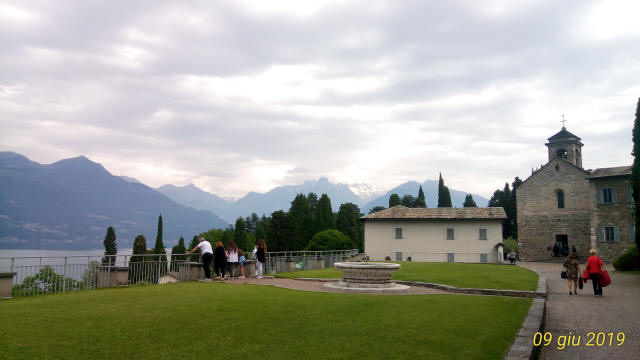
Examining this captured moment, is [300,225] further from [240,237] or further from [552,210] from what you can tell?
[552,210]

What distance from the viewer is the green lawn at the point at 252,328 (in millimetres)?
6488

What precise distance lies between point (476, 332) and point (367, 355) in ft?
9.42

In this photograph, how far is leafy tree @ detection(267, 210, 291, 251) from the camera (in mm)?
65188

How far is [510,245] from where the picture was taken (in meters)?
55.1

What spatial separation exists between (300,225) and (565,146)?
3693 centimetres

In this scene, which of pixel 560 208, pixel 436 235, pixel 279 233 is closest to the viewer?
pixel 436 235

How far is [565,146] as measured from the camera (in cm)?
5203

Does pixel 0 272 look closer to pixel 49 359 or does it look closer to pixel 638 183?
pixel 49 359

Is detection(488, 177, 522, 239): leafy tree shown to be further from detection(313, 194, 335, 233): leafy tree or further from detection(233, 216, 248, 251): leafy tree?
detection(233, 216, 248, 251): leafy tree

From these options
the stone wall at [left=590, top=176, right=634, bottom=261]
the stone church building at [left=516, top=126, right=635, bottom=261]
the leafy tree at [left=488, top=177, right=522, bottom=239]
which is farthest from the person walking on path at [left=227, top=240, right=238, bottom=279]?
the leafy tree at [left=488, top=177, right=522, bottom=239]

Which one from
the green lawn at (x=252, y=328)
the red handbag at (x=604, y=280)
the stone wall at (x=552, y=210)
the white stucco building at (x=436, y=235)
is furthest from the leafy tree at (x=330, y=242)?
the green lawn at (x=252, y=328)

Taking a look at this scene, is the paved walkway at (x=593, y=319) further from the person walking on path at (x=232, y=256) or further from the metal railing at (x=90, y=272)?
the person walking on path at (x=232, y=256)

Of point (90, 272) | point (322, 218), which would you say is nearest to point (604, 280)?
point (90, 272)

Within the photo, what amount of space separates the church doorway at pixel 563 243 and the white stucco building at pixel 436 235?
643 centimetres
